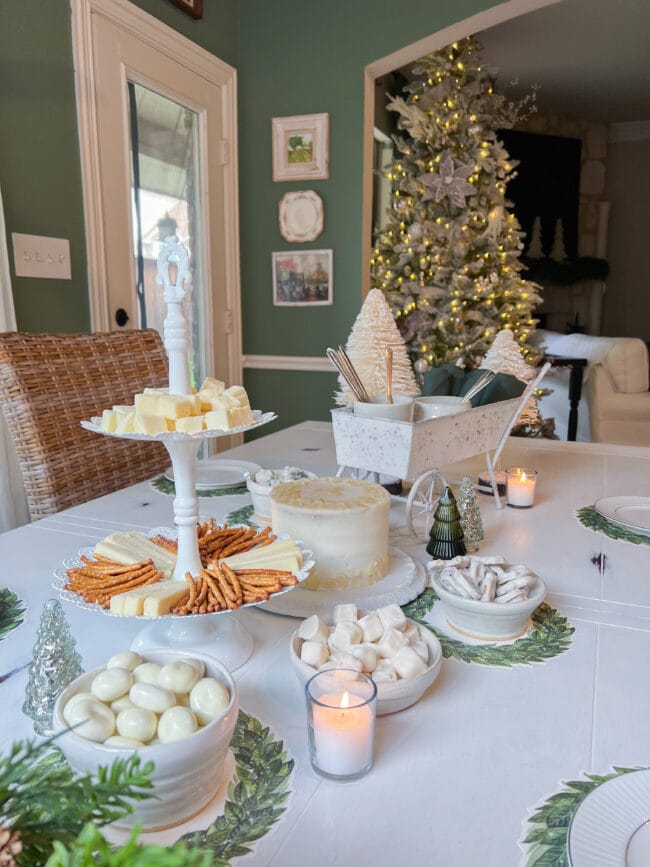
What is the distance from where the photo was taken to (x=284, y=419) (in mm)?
3707

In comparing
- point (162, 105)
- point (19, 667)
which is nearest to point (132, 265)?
point (162, 105)

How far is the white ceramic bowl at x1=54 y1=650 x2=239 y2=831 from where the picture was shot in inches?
→ 17.8

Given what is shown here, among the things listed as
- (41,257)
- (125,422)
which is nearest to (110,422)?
(125,422)

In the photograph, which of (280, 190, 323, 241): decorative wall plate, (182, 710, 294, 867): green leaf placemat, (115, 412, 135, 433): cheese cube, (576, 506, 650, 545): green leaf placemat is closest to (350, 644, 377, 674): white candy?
(182, 710, 294, 867): green leaf placemat

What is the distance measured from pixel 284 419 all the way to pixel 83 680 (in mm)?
3186

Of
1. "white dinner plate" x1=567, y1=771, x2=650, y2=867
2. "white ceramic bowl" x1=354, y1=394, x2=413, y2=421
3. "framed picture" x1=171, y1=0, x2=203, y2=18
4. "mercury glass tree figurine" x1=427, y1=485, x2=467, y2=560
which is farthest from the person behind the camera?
"framed picture" x1=171, y1=0, x2=203, y2=18

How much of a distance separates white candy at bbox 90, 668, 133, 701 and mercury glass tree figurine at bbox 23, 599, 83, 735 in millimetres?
107

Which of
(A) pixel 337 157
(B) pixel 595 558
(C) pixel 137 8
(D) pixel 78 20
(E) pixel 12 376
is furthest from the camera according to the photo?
(A) pixel 337 157

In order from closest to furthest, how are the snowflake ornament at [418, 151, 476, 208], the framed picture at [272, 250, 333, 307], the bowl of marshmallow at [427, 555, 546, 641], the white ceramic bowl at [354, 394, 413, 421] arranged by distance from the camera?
1. the bowl of marshmallow at [427, 555, 546, 641]
2. the white ceramic bowl at [354, 394, 413, 421]
3. the framed picture at [272, 250, 333, 307]
4. the snowflake ornament at [418, 151, 476, 208]

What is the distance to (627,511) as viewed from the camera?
1262mm

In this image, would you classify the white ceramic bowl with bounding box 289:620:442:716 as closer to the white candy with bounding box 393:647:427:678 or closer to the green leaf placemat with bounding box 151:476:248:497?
the white candy with bounding box 393:647:427:678

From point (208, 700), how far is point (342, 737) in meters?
0.12

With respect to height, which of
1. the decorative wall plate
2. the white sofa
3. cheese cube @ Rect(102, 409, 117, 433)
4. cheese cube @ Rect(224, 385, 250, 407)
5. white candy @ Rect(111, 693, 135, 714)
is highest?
the decorative wall plate

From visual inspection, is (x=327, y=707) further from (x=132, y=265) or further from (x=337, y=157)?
(x=337, y=157)
